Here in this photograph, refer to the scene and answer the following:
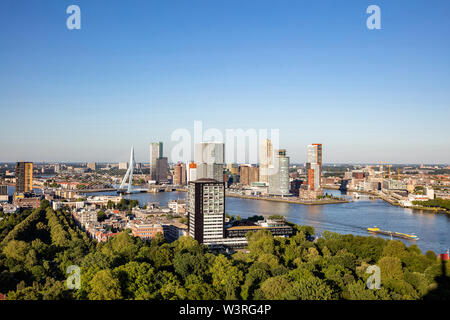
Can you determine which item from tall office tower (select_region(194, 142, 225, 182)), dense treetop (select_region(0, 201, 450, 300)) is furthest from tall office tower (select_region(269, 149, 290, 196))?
dense treetop (select_region(0, 201, 450, 300))

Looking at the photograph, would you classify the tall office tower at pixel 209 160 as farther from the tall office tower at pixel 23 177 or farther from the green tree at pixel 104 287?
the green tree at pixel 104 287

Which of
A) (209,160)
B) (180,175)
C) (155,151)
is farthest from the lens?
(155,151)

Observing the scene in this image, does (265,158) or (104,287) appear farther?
(265,158)

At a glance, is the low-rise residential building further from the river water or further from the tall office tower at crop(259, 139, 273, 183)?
the tall office tower at crop(259, 139, 273, 183)

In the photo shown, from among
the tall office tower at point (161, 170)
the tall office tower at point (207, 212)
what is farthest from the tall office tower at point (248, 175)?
the tall office tower at point (207, 212)

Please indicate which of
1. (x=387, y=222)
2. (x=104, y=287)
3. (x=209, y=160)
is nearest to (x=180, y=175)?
(x=209, y=160)

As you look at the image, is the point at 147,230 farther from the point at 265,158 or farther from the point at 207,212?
the point at 265,158
